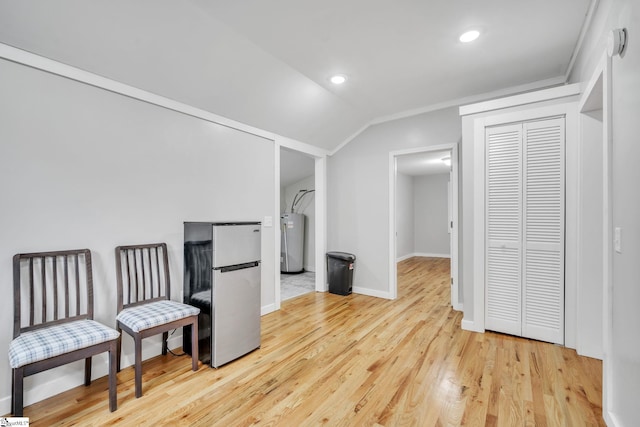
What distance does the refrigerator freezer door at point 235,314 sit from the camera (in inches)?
88.7

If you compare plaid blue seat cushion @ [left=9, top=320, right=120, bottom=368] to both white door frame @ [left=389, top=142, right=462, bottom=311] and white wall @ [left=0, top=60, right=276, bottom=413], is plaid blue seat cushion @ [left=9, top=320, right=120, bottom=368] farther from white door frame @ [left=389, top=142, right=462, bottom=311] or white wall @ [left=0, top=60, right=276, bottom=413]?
white door frame @ [left=389, top=142, right=462, bottom=311]

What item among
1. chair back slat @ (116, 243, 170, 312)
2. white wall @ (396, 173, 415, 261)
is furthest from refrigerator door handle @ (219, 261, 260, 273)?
white wall @ (396, 173, 415, 261)

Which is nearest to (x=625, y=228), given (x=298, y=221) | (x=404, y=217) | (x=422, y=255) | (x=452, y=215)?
(x=452, y=215)

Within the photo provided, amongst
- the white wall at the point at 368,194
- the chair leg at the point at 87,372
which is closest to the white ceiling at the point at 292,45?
the white wall at the point at 368,194

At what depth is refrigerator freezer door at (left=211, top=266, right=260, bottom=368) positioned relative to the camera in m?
2.25

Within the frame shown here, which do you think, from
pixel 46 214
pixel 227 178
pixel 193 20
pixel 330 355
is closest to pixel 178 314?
pixel 46 214

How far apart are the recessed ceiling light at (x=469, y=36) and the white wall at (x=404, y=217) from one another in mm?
5315

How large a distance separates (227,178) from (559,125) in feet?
10.6

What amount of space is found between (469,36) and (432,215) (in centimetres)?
653

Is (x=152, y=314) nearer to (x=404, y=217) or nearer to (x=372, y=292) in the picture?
(x=372, y=292)

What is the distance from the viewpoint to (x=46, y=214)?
1.89 meters

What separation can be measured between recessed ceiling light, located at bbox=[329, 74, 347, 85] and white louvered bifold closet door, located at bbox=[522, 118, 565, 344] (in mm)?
1852

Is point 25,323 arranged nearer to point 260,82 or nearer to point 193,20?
point 193,20

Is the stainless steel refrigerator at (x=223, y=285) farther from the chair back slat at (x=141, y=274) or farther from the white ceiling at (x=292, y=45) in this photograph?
the white ceiling at (x=292, y=45)
